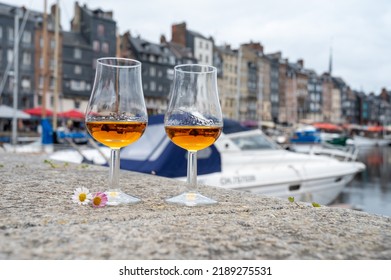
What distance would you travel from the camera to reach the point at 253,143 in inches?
399

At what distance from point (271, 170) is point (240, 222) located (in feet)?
24.5

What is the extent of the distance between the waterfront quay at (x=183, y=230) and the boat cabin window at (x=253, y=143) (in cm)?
760

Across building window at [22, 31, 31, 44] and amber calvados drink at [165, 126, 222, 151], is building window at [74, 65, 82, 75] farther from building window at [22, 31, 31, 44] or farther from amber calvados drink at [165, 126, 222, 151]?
amber calvados drink at [165, 126, 222, 151]

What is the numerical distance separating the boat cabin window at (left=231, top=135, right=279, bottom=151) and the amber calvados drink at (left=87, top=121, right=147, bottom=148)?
775 cm

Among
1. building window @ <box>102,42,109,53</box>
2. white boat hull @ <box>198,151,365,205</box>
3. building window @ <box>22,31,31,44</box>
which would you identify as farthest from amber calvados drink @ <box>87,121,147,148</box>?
building window @ <box>102,42,109,53</box>

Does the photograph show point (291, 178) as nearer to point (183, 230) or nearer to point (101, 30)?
point (183, 230)

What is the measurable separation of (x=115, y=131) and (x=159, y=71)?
60781 millimetres

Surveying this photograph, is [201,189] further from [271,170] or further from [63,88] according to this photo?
[63,88]

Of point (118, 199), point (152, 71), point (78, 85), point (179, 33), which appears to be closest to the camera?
point (118, 199)

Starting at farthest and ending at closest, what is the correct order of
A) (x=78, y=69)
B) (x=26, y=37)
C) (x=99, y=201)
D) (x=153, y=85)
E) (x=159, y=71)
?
(x=159, y=71), (x=153, y=85), (x=78, y=69), (x=26, y=37), (x=99, y=201)

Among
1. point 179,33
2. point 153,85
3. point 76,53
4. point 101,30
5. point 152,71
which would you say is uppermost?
point 179,33

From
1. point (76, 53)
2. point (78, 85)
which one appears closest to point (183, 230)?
point (78, 85)

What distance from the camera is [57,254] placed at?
109 centimetres

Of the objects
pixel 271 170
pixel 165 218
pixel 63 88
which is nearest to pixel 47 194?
pixel 165 218
